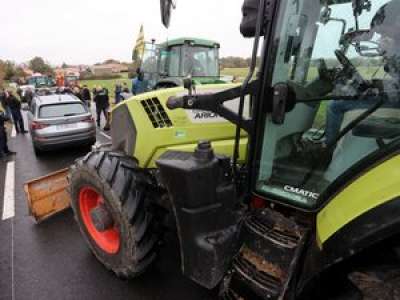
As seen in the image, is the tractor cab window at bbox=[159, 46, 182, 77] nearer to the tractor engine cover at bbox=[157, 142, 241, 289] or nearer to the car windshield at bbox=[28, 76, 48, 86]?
the tractor engine cover at bbox=[157, 142, 241, 289]

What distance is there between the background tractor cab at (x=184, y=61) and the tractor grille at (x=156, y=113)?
6.69 meters

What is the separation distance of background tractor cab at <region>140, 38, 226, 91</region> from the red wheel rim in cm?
648

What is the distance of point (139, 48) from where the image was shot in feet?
38.0

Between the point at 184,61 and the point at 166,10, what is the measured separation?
807 cm

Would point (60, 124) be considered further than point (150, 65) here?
No

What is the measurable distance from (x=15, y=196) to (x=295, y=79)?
542cm

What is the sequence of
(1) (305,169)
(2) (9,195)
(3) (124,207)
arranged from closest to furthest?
(1) (305,169), (3) (124,207), (2) (9,195)

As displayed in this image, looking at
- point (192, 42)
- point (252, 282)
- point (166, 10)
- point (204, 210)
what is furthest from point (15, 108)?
point (252, 282)

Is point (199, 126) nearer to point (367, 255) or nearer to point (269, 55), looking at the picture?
point (269, 55)

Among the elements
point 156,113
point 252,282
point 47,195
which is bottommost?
point 47,195

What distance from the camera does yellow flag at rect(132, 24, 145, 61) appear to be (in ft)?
37.2

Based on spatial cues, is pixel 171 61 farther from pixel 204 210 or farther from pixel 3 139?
pixel 204 210

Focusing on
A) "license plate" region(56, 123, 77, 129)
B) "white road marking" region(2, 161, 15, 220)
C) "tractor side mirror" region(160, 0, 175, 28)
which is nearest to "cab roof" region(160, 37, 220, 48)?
"license plate" region(56, 123, 77, 129)

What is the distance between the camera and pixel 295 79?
185 cm
